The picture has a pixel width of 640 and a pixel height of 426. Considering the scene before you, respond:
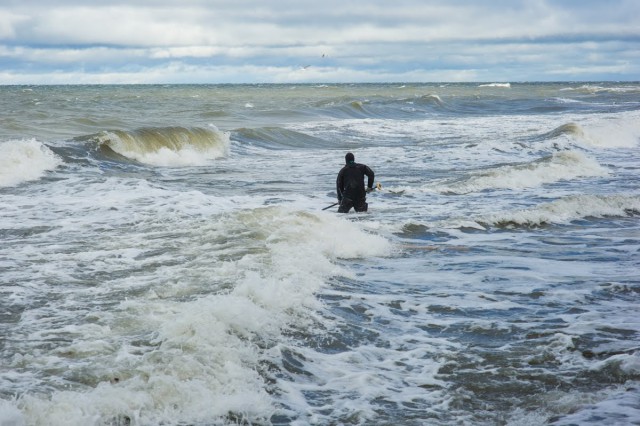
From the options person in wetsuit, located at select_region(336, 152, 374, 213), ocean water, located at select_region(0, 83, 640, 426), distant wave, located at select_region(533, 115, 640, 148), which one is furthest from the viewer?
distant wave, located at select_region(533, 115, 640, 148)

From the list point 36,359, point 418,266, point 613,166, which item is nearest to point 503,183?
point 613,166

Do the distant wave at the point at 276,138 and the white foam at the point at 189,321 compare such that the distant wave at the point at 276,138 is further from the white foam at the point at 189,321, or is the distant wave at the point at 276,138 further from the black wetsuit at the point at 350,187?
the white foam at the point at 189,321

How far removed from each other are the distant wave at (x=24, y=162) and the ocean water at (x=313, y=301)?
0.08m

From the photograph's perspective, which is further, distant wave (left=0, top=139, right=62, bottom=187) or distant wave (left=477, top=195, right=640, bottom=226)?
distant wave (left=0, top=139, right=62, bottom=187)

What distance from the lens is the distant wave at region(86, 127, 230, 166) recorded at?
24.0 m

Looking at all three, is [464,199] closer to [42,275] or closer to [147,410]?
[42,275]

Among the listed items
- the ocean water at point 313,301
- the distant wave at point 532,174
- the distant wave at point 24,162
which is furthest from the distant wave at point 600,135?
the distant wave at point 24,162

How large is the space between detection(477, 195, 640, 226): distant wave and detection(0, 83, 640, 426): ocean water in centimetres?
5

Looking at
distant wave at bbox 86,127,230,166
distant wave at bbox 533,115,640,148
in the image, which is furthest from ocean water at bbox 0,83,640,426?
distant wave at bbox 533,115,640,148

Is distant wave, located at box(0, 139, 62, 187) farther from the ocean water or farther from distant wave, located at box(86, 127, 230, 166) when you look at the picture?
distant wave, located at box(86, 127, 230, 166)

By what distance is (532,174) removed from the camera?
19641mm

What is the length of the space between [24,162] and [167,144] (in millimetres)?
7426

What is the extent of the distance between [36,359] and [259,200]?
9913 mm

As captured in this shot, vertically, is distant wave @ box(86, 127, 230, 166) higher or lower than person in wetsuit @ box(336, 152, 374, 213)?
higher
